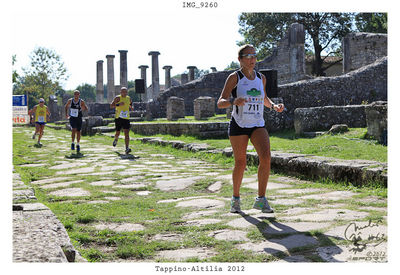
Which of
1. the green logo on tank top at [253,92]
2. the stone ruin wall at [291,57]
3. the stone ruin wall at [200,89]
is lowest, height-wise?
the green logo on tank top at [253,92]

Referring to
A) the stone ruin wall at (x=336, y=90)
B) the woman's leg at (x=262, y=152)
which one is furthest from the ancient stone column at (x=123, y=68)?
the woman's leg at (x=262, y=152)

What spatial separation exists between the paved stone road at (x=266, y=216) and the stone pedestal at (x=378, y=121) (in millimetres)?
2736

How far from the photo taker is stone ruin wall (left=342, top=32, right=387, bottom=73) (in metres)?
19.8

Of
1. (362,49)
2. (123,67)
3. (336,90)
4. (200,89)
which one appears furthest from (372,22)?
(336,90)

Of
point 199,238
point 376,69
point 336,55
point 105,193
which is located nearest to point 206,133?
point 376,69

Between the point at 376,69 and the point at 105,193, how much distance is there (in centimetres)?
1001

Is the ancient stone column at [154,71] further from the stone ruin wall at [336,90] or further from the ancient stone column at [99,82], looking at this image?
the stone ruin wall at [336,90]

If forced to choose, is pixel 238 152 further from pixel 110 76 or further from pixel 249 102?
pixel 110 76

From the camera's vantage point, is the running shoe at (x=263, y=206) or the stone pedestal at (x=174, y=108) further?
the stone pedestal at (x=174, y=108)

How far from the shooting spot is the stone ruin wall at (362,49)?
19750 mm

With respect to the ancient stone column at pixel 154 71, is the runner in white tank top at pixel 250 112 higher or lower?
lower

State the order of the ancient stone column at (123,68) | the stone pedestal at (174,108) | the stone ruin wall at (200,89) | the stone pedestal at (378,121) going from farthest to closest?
the ancient stone column at (123,68) < the stone ruin wall at (200,89) < the stone pedestal at (174,108) < the stone pedestal at (378,121)

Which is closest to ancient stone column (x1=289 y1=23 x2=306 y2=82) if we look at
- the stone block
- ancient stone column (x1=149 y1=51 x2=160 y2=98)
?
the stone block

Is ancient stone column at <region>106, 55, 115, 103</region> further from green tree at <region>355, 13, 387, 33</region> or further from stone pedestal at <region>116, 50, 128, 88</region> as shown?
green tree at <region>355, 13, 387, 33</region>
